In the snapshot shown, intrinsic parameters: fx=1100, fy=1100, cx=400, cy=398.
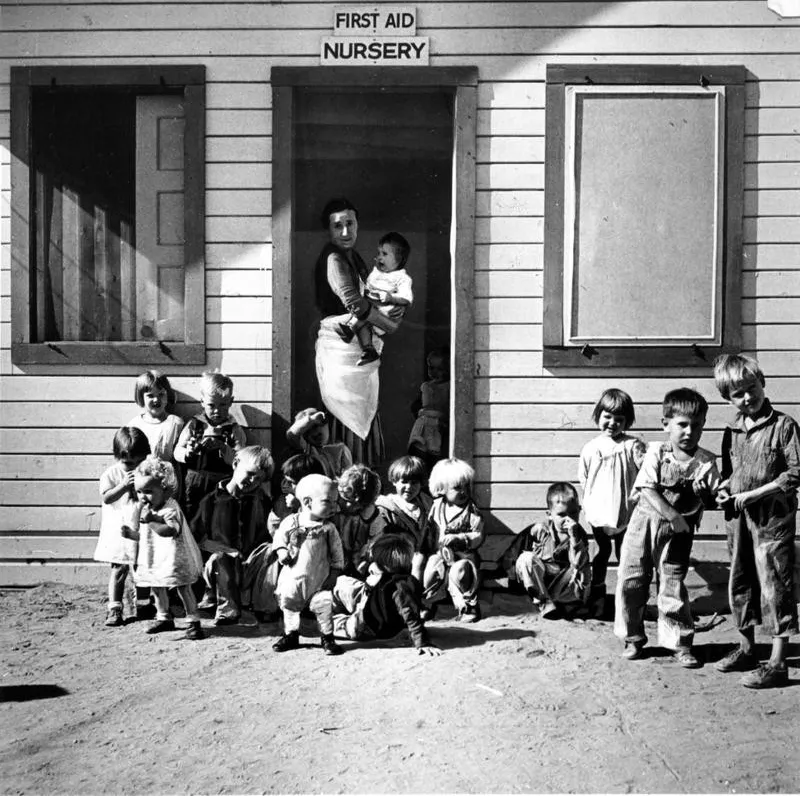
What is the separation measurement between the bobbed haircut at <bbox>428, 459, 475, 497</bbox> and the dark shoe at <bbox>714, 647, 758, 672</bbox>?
6.04 feet

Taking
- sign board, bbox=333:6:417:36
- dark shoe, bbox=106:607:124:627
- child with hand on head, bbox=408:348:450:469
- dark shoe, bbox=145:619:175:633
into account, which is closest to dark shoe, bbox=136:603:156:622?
dark shoe, bbox=106:607:124:627

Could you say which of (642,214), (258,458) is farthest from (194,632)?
(642,214)

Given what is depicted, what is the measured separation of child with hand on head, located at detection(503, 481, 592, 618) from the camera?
673 centimetres

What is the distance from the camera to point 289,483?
6.98 m

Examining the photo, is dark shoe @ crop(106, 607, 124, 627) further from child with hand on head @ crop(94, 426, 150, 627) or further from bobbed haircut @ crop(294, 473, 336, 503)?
bobbed haircut @ crop(294, 473, 336, 503)

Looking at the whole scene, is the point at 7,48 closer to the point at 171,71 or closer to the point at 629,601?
the point at 171,71

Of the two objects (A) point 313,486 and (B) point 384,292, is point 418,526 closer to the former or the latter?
(A) point 313,486

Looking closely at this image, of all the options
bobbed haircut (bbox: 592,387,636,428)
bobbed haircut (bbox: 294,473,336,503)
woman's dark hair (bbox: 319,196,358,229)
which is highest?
woman's dark hair (bbox: 319,196,358,229)

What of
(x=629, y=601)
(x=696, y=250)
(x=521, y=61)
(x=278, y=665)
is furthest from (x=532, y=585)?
(x=521, y=61)

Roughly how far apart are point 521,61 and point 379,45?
3.16 ft

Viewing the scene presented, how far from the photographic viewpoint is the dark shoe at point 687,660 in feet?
19.2

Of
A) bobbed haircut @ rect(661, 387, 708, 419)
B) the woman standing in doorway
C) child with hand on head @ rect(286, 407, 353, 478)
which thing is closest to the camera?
bobbed haircut @ rect(661, 387, 708, 419)

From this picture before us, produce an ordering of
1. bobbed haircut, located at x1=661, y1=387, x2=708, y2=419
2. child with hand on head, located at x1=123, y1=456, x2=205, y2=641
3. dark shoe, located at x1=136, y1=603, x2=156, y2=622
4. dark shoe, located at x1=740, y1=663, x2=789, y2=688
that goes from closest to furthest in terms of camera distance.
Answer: dark shoe, located at x1=740, y1=663, x2=789, y2=688, bobbed haircut, located at x1=661, y1=387, x2=708, y2=419, child with hand on head, located at x1=123, y1=456, x2=205, y2=641, dark shoe, located at x1=136, y1=603, x2=156, y2=622

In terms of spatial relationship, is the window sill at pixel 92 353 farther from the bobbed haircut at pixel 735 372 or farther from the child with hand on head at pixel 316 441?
the bobbed haircut at pixel 735 372
